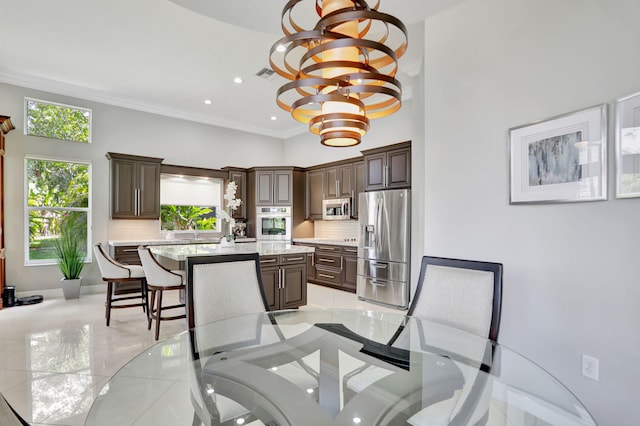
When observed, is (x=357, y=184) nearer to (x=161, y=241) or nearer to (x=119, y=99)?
(x=161, y=241)

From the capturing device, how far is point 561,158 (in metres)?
2.03

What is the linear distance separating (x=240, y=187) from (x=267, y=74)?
290 cm

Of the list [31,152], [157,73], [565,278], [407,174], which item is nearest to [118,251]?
Result: [31,152]

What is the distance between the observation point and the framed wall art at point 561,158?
72.6 inches

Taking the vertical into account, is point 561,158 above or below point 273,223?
above

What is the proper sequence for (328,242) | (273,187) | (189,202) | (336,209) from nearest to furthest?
1. (328,242)
2. (336,209)
3. (189,202)
4. (273,187)

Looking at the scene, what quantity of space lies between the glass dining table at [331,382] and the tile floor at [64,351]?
3.38 ft

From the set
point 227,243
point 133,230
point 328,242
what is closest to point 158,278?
point 227,243

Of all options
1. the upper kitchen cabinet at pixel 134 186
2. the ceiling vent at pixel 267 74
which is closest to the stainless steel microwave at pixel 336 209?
the ceiling vent at pixel 267 74

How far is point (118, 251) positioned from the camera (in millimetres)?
5309

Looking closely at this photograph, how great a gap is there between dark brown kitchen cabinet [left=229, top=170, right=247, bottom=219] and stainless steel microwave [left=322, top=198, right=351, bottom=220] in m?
1.77

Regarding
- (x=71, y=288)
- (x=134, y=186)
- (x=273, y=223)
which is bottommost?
(x=71, y=288)

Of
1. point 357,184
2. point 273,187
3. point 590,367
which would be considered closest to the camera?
point 590,367

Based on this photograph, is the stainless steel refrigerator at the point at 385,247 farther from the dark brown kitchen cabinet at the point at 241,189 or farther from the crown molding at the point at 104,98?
the crown molding at the point at 104,98
